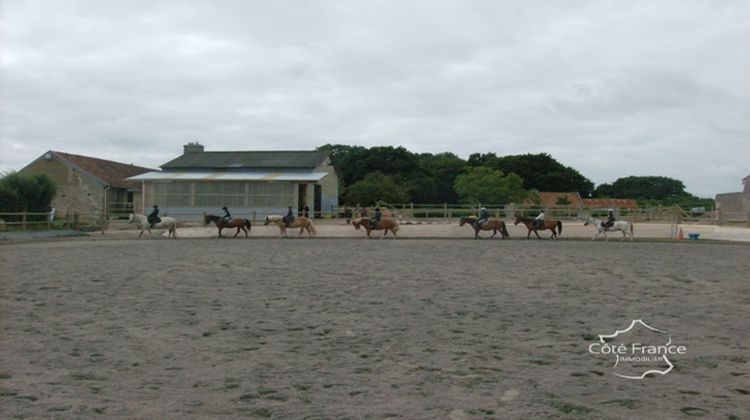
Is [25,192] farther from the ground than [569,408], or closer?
farther from the ground

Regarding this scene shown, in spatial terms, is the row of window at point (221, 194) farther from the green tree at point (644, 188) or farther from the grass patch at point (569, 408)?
the green tree at point (644, 188)

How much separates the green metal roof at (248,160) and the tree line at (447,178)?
516 cm

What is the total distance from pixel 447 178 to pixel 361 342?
6783 cm

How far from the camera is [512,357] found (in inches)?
213

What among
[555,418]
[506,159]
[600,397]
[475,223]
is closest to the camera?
[555,418]

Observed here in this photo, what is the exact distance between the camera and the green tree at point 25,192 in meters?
28.6

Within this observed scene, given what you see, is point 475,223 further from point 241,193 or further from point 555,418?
point 555,418

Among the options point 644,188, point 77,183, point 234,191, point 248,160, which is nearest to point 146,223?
point 234,191

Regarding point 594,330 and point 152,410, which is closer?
point 152,410

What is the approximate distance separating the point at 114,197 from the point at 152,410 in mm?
43540

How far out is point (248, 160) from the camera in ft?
138

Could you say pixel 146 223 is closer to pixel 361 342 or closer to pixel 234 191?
pixel 234 191

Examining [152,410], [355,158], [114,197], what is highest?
[355,158]

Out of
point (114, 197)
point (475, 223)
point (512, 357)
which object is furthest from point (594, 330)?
point (114, 197)
